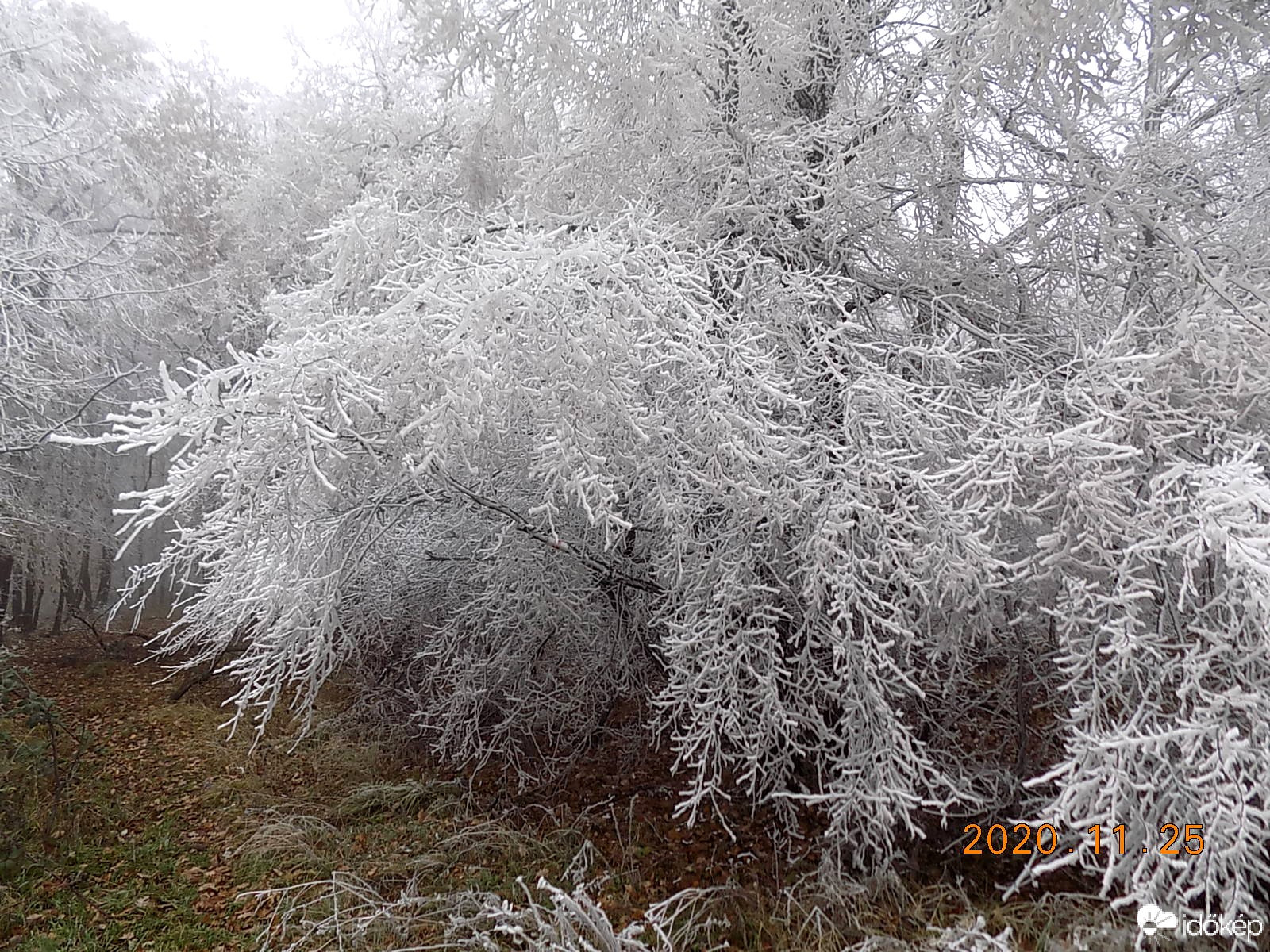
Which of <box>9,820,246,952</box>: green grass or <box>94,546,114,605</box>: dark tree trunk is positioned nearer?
<box>9,820,246,952</box>: green grass

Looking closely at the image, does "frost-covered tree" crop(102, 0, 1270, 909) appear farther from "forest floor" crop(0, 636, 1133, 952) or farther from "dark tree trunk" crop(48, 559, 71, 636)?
"dark tree trunk" crop(48, 559, 71, 636)

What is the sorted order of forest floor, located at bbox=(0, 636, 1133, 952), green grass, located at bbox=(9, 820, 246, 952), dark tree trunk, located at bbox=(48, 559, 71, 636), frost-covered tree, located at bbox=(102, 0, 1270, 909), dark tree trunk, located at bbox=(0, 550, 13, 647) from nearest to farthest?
1. frost-covered tree, located at bbox=(102, 0, 1270, 909)
2. forest floor, located at bbox=(0, 636, 1133, 952)
3. green grass, located at bbox=(9, 820, 246, 952)
4. dark tree trunk, located at bbox=(0, 550, 13, 647)
5. dark tree trunk, located at bbox=(48, 559, 71, 636)

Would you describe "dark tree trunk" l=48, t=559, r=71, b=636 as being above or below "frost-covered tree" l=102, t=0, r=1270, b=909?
below

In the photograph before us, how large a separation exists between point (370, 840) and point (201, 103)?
8.00 metres

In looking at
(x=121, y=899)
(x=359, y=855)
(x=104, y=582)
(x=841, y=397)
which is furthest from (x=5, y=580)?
(x=841, y=397)

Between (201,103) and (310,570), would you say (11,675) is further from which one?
(201,103)

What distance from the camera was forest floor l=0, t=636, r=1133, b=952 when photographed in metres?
3.28

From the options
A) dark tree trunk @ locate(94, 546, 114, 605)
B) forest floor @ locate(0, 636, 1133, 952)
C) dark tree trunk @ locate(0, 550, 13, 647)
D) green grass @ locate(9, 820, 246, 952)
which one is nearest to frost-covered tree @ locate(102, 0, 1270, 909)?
forest floor @ locate(0, 636, 1133, 952)

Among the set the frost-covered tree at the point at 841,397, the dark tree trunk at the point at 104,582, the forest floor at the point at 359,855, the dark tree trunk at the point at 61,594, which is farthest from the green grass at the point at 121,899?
the dark tree trunk at the point at 104,582

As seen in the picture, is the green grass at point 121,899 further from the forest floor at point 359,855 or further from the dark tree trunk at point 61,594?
the dark tree trunk at point 61,594

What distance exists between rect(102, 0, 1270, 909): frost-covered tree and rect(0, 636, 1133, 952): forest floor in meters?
0.45

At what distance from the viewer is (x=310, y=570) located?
125 inches

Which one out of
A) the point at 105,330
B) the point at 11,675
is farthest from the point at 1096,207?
the point at 105,330

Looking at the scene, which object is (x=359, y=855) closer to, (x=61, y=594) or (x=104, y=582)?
(x=61, y=594)
